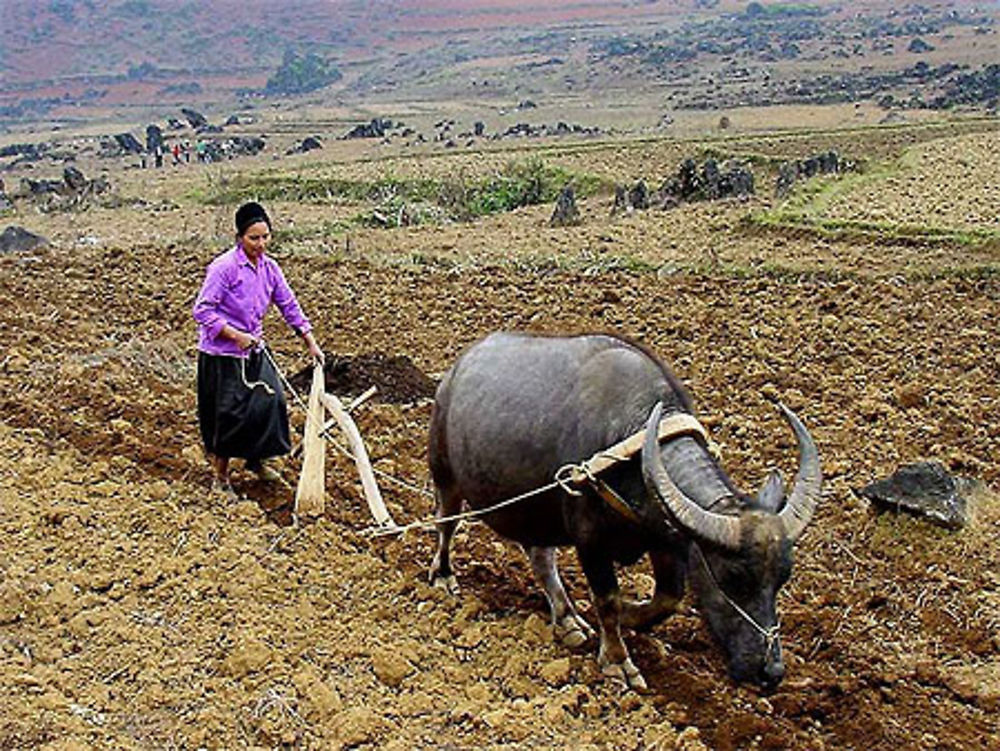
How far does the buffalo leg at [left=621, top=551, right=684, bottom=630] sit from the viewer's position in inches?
190

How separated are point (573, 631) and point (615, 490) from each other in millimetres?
991

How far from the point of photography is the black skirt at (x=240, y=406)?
679 cm

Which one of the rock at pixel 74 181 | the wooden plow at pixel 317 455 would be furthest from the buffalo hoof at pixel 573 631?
the rock at pixel 74 181

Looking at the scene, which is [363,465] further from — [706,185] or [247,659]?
[706,185]

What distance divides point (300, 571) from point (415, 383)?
3.88 m

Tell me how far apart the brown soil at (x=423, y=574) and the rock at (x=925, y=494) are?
0.35ft

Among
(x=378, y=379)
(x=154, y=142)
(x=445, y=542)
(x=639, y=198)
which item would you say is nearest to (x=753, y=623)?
(x=445, y=542)

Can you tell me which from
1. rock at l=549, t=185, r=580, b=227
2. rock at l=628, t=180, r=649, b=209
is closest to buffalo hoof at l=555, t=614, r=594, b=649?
rock at l=549, t=185, r=580, b=227

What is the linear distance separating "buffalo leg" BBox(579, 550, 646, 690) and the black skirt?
2.58 m

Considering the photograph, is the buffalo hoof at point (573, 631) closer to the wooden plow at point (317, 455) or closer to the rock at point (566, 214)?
the wooden plow at point (317, 455)

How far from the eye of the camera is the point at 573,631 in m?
5.43

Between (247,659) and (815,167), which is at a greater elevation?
(247,659)

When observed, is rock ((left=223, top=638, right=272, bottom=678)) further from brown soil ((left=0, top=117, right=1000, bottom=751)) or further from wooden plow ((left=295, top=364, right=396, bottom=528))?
wooden plow ((left=295, top=364, right=396, bottom=528))

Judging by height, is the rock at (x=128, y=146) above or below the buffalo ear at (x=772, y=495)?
below
